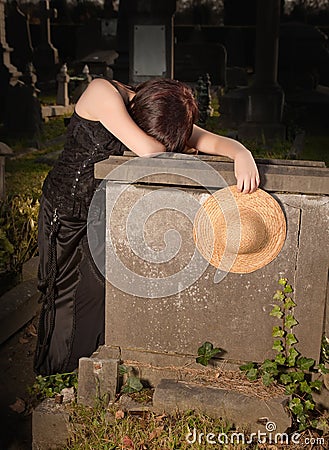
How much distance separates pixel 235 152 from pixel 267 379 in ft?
3.01

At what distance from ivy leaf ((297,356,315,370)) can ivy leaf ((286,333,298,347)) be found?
73mm

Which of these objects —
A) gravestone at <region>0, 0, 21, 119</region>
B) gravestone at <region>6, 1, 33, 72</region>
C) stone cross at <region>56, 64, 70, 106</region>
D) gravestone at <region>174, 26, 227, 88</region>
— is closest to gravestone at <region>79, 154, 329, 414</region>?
gravestone at <region>0, 0, 21, 119</region>

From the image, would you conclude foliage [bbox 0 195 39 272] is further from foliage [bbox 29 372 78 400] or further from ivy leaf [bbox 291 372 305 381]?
ivy leaf [bbox 291 372 305 381]

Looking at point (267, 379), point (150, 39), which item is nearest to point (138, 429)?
point (267, 379)

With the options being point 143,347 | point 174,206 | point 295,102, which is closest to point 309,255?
point 174,206

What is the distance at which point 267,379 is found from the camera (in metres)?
2.60

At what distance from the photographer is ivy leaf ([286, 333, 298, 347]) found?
8.75 ft

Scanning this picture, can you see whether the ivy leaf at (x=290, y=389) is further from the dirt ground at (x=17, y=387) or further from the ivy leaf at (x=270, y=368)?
the dirt ground at (x=17, y=387)

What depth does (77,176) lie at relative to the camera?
3094 millimetres

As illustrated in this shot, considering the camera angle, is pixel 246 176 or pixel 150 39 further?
pixel 150 39

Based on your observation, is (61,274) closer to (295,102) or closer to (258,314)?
(258,314)

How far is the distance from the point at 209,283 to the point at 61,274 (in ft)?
2.89

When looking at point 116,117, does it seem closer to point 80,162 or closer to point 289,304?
point 80,162

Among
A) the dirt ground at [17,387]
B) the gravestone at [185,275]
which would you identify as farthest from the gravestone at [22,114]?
the gravestone at [185,275]
